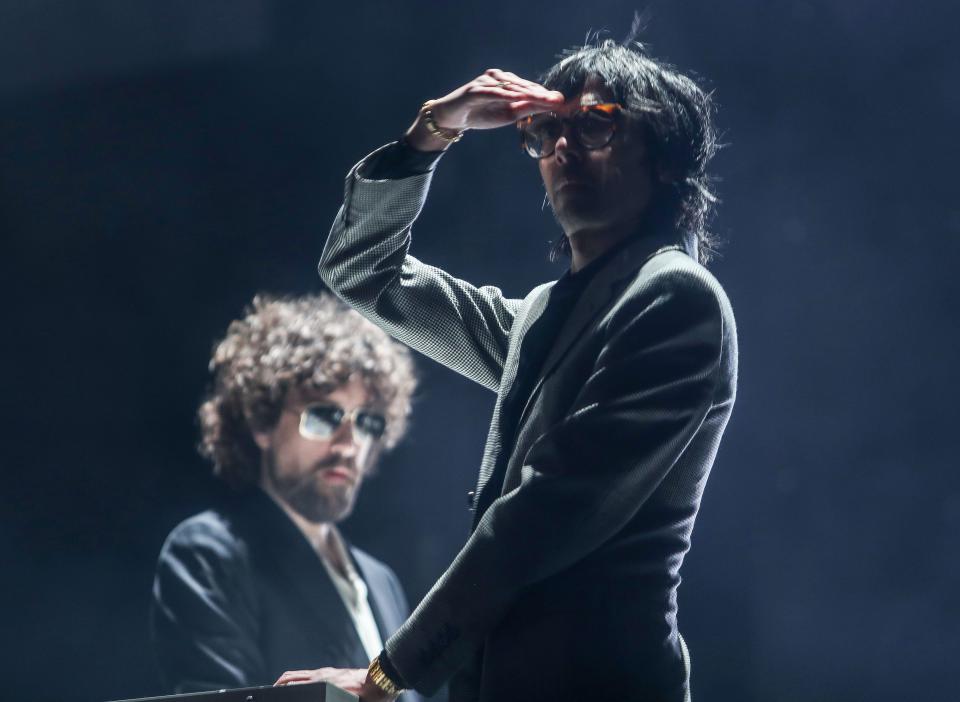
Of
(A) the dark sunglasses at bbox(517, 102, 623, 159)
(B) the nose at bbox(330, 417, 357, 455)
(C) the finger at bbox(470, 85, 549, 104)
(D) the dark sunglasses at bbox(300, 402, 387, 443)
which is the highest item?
(C) the finger at bbox(470, 85, 549, 104)

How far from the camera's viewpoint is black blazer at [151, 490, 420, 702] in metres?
2.67

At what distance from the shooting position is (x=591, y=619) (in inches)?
45.4

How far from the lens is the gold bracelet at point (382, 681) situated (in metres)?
1.19

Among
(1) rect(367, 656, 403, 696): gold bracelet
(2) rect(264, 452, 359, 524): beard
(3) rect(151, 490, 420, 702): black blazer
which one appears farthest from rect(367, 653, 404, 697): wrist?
(2) rect(264, 452, 359, 524): beard

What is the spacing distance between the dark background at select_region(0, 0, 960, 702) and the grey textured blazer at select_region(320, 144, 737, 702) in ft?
5.77

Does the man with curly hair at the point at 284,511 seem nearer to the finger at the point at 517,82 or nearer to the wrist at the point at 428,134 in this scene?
the wrist at the point at 428,134

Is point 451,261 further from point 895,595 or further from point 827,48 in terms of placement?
point 895,595

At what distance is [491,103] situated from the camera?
1.38 m

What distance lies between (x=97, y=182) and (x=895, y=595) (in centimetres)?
259

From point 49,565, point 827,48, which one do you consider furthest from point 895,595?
point 49,565

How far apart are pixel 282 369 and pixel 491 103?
1.79m

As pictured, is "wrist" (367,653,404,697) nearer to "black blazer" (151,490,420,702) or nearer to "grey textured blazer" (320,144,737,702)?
"grey textured blazer" (320,144,737,702)

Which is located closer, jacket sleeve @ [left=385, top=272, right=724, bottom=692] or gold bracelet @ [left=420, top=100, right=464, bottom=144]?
jacket sleeve @ [left=385, top=272, right=724, bottom=692]

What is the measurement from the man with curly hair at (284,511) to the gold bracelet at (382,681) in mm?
1541
